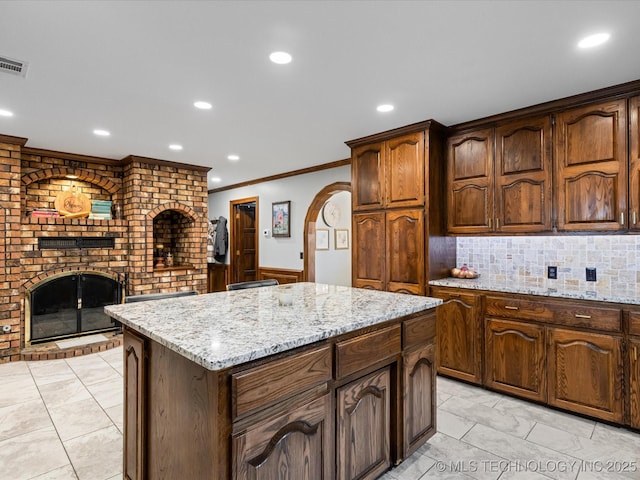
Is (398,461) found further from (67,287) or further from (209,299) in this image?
(67,287)

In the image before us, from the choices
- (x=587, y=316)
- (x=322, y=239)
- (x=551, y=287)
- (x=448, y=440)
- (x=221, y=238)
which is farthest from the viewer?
(x=221, y=238)

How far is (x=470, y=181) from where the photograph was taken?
130 inches

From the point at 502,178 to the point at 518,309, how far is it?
3.73 feet

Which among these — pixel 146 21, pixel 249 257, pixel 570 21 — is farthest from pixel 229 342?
pixel 249 257

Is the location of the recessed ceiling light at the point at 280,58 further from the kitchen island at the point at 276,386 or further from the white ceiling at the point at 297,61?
the kitchen island at the point at 276,386

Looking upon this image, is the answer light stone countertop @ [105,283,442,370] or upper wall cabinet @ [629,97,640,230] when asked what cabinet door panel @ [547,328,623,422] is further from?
light stone countertop @ [105,283,442,370]

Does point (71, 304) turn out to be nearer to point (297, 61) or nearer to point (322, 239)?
point (322, 239)

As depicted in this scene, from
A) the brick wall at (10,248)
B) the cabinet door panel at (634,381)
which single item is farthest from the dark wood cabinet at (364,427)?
the brick wall at (10,248)

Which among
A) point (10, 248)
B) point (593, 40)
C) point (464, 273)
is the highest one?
point (593, 40)

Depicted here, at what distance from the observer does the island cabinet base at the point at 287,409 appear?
119 centimetres

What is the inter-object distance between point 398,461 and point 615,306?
182 centimetres

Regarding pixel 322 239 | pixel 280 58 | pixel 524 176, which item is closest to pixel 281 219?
pixel 322 239

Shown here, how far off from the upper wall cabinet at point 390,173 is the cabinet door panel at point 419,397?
1.63 meters

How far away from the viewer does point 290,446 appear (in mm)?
1362
